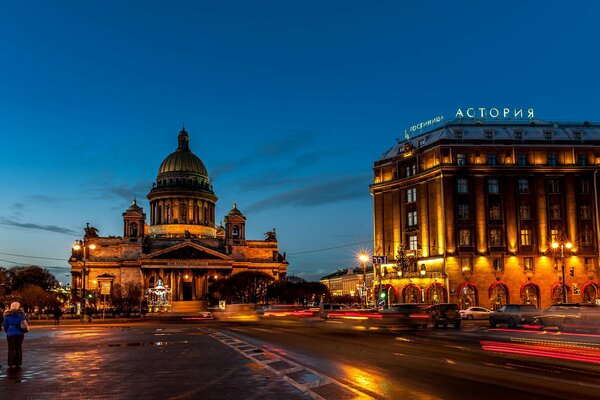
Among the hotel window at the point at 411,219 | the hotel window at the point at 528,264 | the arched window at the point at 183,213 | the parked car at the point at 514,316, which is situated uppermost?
the arched window at the point at 183,213

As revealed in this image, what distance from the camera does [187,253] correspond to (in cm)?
14738

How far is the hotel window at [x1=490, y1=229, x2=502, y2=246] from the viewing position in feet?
276

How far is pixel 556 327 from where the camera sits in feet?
129

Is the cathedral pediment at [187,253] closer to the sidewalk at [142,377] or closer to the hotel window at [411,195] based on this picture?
the hotel window at [411,195]

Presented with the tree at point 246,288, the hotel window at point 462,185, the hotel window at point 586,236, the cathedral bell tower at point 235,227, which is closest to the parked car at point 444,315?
the hotel window at point 462,185

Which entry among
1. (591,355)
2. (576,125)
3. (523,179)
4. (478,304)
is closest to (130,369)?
(591,355)

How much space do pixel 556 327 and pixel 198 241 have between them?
123 m

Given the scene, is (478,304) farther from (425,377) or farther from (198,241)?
(198,241)

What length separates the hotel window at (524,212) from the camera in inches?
3352

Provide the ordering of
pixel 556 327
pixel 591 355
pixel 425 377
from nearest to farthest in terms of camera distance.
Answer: pixel 425 377 → pixel 591 355 → pixel 556 327

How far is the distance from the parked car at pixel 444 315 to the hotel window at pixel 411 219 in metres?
45.0

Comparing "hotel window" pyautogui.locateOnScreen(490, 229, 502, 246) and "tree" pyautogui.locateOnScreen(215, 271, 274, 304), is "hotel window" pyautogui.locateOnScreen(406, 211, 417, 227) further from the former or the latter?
"tree" pyautogui.locateOnScreen(215, 271, 274, 304)

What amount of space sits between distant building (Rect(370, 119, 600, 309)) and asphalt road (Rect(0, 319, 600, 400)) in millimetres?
57498

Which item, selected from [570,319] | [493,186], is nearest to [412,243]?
[493,186]
